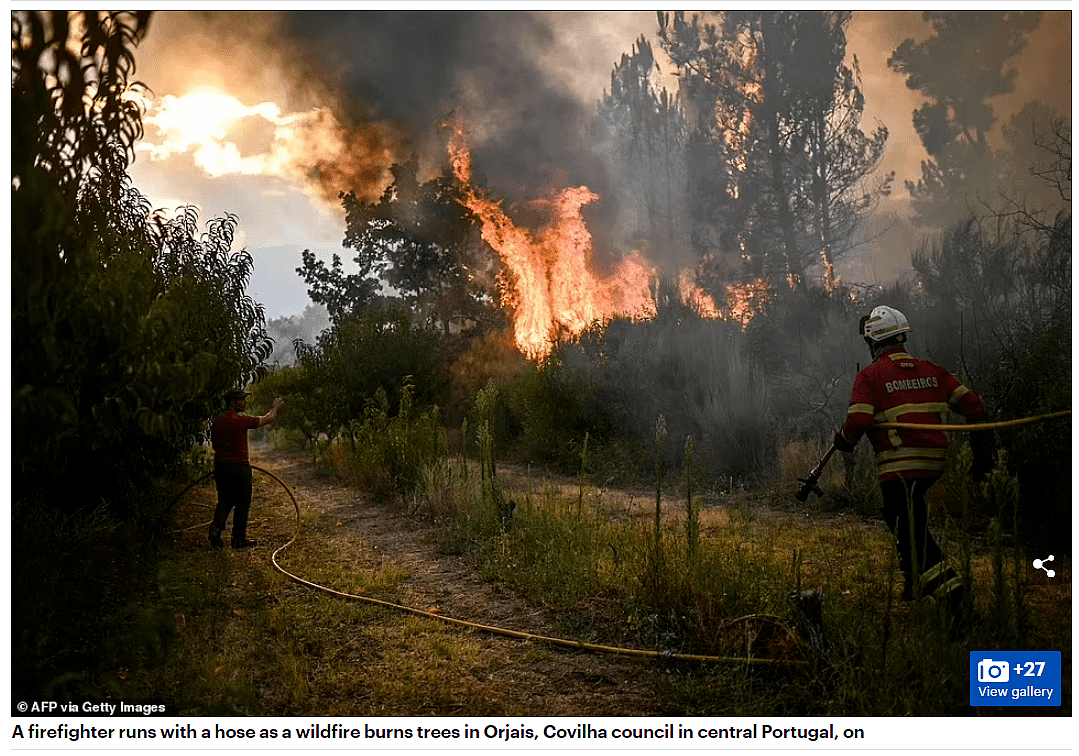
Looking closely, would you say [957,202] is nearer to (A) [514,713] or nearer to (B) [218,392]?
(B) [218,392]

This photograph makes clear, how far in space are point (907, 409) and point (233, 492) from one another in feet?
20.7

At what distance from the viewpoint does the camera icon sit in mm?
3412

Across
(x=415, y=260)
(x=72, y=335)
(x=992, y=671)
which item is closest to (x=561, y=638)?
(x=992, y=671)

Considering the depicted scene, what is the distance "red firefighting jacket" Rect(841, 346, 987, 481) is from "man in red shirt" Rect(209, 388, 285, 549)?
18.1 ft

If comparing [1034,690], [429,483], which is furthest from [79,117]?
[429,483]

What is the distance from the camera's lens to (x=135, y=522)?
24.8 feet

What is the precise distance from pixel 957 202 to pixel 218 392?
2618cm

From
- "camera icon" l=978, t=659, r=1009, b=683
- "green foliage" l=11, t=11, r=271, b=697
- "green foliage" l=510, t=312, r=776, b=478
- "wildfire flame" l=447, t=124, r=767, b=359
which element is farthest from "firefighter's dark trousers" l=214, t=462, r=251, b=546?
→ "wildfire flame" l=447, t=124, r=767, b=359

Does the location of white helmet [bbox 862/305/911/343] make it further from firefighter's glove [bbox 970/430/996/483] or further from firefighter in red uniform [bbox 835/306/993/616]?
firefighter's glove [bbox 970/430/996/483]

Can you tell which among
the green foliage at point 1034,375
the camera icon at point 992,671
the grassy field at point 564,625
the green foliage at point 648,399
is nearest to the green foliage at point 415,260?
the green foliage at point 648,399

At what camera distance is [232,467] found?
25.5ft

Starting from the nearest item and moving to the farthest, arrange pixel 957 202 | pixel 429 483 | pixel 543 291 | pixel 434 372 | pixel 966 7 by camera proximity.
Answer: pixel 966 7, pixel 429 483, pixel 434 372, pixel 543 291, pixel 957 202

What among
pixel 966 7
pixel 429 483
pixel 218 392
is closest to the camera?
pixel 966 7

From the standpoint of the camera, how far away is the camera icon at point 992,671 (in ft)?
11.2
